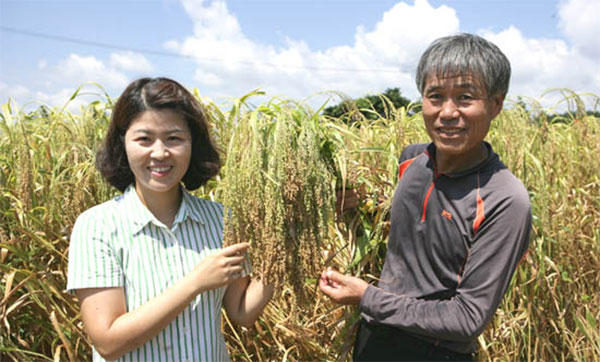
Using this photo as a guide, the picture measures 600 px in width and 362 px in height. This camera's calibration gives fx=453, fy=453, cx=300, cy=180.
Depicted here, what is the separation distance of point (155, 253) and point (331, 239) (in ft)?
2.35

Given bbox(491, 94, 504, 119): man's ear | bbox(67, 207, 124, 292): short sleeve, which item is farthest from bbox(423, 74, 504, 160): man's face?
bbox(67, 207, 124, 292): short sleeve

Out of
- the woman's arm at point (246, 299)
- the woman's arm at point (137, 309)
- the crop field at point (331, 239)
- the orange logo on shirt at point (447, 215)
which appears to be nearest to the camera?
the woman's arm at point (137, 309)

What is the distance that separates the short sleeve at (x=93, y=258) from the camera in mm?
1228

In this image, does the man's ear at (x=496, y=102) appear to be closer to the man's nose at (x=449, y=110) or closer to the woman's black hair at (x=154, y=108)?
the man's nose at (x=449, y=110)

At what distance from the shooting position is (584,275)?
2.54m

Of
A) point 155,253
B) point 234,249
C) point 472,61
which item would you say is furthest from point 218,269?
point 472,61

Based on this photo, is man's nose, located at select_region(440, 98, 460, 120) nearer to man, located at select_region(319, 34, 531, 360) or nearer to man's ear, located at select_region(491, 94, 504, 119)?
man, located at select_region(319, 34, 531, 360)

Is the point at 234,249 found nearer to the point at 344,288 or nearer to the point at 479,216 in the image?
the point at 344,288

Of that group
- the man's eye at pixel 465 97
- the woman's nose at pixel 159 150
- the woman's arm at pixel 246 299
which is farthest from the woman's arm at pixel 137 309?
the man's eye at pixel 465 97

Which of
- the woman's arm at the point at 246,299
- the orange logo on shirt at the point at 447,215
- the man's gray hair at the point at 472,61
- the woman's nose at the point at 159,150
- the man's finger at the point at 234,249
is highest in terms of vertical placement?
the man's gray hair at the point at 472,61

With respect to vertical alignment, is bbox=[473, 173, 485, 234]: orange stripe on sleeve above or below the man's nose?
below

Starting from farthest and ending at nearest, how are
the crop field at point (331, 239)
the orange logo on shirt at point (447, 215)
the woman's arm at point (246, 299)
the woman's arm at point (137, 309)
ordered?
1. the crop field at point (331, 239)
2. the woman's arm at point (246, 299)
3. the orange logo on shirt at point (447, 215)
4. the woman's arm at point (137, 309)

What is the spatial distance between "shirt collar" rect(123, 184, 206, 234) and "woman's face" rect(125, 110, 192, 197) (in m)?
0.07

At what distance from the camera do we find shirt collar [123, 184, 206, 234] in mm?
1340
